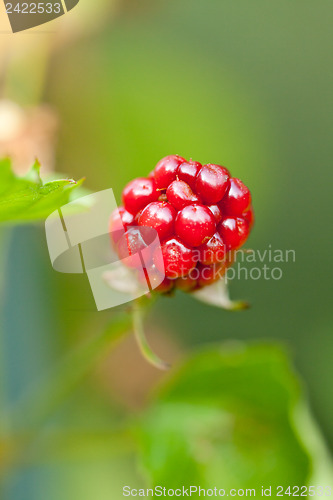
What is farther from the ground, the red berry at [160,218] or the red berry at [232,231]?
the red berry at [160,218]

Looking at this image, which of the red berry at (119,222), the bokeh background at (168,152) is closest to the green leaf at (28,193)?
the red berry at (119,222)

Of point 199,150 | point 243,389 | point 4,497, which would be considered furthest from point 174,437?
point 199,150

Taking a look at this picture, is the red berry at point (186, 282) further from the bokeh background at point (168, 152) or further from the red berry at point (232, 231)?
the bokeh background at point (168, 152)

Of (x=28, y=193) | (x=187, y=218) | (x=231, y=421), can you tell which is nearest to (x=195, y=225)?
(x=187, y=218)

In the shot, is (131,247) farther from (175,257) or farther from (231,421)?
(231,421)

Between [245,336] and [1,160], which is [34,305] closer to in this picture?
[245,336]

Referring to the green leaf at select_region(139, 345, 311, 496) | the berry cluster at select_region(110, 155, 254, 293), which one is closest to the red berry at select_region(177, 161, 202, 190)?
the berry cluster at select_region(110, 155, 254, 293)
